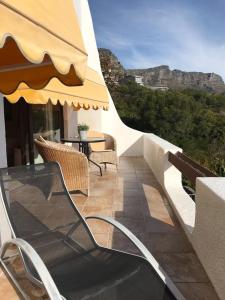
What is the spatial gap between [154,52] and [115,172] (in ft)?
187

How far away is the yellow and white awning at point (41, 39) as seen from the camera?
7.65ft

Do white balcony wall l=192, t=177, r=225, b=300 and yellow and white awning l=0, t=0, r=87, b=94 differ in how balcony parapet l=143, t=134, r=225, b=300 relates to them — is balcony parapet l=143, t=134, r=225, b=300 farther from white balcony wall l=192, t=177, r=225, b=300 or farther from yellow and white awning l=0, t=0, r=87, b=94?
yellow and white awning l=0, t=0, r=87, b=94

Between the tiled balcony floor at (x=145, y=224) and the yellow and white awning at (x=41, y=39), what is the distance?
307cm

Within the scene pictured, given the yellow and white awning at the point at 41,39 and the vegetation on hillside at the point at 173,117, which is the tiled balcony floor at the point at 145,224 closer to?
the yellow and white awning at the point at 41,39

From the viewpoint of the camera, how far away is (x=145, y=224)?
22.1 ft

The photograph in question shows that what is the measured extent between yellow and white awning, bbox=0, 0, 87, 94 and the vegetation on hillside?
130 ft

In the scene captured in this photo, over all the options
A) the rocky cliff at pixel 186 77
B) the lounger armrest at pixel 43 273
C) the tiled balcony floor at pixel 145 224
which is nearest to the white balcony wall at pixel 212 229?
the tiled balcony floor at pixel 145 224

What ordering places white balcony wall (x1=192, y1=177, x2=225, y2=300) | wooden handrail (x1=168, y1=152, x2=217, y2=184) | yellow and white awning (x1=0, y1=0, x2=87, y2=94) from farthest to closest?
1. wooden handrail (x1=168, y1=152, x2=217, y2=184)
2. white balcony wall (x1=192, y1=177, x2=225, y2=300)
3. yellow and white awning (x1=0, y1=0, x2=87, y2=94)

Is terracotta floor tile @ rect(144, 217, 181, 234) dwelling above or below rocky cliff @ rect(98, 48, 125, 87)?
below

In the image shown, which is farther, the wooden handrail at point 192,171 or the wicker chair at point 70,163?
the wicker chair at point 70,163

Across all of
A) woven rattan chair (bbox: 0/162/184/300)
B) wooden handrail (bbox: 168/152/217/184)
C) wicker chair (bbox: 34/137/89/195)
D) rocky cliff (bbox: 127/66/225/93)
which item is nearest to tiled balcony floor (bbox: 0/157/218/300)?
wicker chair (bbox: 34/137/89/195)

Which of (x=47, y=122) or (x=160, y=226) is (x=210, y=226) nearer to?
(x=160, y=226)

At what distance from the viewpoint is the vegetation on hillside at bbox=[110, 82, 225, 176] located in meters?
45.7

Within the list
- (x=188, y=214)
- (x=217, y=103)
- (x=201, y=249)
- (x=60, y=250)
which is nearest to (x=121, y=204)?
(x=188, y=214)
